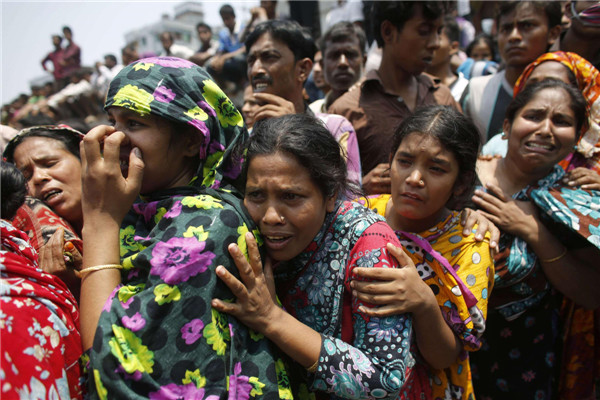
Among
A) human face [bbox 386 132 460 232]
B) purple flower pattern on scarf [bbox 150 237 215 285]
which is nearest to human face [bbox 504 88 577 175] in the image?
human face [bbox 386 132 460 232]

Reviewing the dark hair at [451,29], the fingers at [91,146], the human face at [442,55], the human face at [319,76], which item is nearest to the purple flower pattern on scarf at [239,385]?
the fingers at [91,146]

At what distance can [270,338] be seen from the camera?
1573mm

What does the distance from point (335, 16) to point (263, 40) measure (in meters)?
4.61

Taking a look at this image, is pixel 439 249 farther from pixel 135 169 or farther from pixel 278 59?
pixel 278 59

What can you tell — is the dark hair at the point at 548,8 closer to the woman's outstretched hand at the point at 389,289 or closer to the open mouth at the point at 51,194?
the woman's outstretched hand at the point at 389,289

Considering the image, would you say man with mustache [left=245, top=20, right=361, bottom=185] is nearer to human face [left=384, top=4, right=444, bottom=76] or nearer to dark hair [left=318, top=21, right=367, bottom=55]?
human face [left=384, top=4, right=444, bottom=76]

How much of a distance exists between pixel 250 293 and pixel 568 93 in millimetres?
2193

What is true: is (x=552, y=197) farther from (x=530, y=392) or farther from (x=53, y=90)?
(x=53, y=90)

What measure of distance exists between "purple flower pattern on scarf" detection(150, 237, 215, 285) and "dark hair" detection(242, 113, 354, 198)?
46 cm

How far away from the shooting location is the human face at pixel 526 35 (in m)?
3.83

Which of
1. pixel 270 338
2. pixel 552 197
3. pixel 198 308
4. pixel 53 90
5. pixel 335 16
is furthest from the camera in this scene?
pixel 53 90

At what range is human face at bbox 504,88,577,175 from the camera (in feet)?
8.20

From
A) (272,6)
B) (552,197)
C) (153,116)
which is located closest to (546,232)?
(552,197)

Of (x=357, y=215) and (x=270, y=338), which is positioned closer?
(x=270, y=338)
